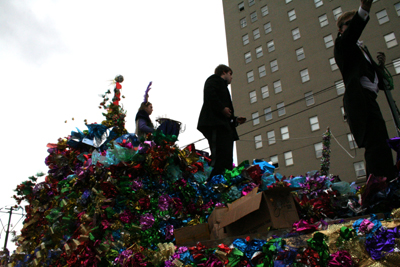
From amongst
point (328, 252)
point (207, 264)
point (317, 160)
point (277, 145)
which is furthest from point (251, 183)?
point (277, 145)

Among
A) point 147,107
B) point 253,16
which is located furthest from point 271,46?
point 147,107

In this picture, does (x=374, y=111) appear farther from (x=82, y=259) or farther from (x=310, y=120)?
(x=310, y=120)

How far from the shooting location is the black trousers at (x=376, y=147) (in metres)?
2.24

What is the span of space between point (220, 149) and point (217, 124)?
Result: 0.29m

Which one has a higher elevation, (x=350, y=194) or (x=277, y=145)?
(x=277, y=145)

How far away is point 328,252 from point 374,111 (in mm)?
1510

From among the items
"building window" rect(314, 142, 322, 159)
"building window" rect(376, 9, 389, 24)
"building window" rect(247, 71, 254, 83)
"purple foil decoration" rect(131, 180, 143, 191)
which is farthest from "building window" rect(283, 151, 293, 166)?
"purple foil decoration" rect(131, 180, 143, 191)

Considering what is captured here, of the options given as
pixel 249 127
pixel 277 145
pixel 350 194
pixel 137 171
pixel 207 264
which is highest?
pixel 249 127

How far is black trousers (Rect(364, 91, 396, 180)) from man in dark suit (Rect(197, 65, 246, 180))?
146 centimetres

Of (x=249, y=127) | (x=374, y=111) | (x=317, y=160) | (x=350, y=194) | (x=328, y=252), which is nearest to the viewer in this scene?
(x=328, y=252)

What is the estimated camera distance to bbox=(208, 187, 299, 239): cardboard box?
1875 mm

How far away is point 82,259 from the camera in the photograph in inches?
100

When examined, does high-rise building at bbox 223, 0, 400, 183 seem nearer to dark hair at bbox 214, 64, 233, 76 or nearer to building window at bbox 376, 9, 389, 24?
building window at bbox 376, 9, 389, 24

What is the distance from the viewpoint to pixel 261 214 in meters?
1.93
